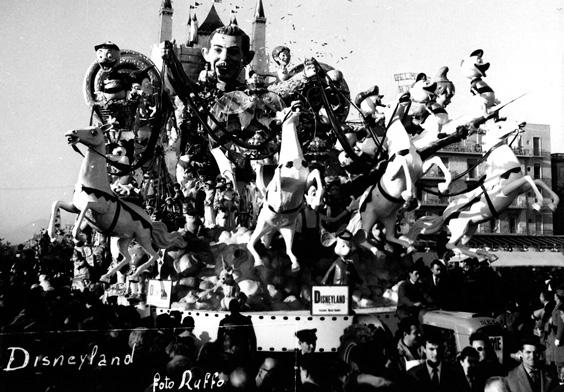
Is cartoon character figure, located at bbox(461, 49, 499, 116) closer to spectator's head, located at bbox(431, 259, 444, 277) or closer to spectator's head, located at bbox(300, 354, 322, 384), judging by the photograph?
spectator's head, located at bbox(431, 259, 444, 277)

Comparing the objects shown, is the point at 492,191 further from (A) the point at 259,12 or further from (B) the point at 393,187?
(A) the point at 259,12

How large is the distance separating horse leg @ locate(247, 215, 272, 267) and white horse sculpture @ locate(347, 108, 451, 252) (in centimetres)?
169

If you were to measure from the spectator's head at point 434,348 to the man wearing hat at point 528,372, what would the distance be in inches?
24.7

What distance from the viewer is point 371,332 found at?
6.04 m

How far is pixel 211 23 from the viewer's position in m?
50.8

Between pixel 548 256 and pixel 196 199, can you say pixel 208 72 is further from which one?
pixel 548 256

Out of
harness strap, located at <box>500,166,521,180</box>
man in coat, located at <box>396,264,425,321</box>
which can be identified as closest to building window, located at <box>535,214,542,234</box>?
harness strap, located at <box>500,166,521,180</box>

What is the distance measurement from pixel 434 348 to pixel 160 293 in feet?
18.7

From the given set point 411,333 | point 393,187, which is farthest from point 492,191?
point 411,333

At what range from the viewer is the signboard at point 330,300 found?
8.52 m

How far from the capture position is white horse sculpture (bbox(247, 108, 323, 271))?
9.63m

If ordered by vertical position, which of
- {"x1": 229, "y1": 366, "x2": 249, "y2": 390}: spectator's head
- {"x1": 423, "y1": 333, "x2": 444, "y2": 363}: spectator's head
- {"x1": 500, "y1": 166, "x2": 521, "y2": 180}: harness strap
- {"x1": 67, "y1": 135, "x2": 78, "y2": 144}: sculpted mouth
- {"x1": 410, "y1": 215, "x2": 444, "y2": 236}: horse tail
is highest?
{"x1": 67, "y1": 135, "x2": 78, "y2": 144}: sculpted mouth

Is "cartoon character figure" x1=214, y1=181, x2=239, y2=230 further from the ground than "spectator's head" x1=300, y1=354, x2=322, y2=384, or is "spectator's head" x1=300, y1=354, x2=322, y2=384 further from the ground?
"cartoon character figure" x1=214, y1=181, x2=239, y2=230

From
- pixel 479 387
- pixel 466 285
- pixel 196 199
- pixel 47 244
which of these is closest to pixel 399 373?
pixel 479 387
